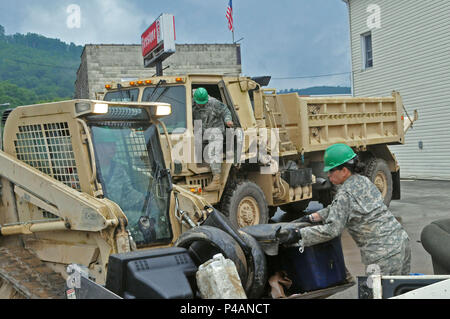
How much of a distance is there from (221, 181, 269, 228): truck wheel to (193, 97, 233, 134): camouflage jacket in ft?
3.31

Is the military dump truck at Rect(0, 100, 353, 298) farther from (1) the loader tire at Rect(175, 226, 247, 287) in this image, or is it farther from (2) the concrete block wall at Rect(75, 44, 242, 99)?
(2) the concrete block wall at Rect(75, 44, 242, 99)

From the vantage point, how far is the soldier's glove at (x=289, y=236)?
155 inches

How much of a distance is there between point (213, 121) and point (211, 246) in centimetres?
448

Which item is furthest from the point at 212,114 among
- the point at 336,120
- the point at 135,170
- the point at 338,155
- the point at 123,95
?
the point at 338,155

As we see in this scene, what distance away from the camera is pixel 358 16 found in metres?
21.8

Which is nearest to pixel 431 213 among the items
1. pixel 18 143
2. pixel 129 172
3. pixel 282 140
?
pixel 282 140

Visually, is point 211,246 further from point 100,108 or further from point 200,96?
point 200,96

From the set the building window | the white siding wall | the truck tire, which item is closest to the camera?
the truck tire

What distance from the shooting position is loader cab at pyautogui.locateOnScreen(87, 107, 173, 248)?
473 centimetres

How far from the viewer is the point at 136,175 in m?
5.01

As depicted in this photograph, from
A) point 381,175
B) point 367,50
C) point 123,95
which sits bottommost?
point 381,175

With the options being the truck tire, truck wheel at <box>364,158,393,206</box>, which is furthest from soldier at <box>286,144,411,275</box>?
truck wheel at <box>364,158,393,206</box>

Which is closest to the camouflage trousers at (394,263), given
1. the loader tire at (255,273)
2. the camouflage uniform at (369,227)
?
the camouflage uniform at (369,227)
